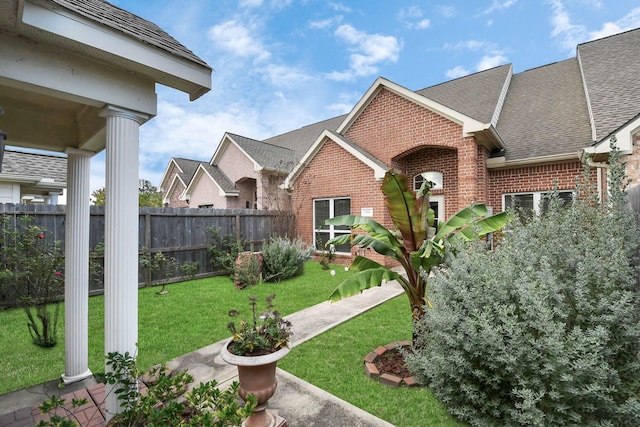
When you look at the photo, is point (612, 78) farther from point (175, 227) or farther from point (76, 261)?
point (175, 227)

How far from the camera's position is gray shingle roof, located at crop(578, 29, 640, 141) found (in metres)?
8.66

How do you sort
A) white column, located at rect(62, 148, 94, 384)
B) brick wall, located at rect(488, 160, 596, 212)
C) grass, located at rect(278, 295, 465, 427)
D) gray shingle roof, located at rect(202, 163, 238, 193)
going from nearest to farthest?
grass, located at rect(278, 295, 465, 427) < white column, located at rect(62, 148, 94, 384) < brick wall, located at rect(488, 160, 596, 212) < gray shingle roof, located at rect(202, 163, 238, 193)

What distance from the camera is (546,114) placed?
437 inches

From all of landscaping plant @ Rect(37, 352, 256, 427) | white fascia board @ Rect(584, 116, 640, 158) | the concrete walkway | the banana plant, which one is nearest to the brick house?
white fascia board @ Rect(584, 116, 640, 158)

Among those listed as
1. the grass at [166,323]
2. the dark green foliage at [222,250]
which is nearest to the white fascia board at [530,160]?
the grass at [166,323]

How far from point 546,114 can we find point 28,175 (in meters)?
19.0

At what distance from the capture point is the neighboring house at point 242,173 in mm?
17422

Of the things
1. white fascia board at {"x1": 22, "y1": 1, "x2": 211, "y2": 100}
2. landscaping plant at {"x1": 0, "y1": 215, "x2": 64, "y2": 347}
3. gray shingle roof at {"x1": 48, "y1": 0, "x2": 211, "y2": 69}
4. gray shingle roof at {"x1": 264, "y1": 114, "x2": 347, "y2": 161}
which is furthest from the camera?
gray shingle roof at {"x1": 264, "y1": 114, "x2": 347, "y2": 161}

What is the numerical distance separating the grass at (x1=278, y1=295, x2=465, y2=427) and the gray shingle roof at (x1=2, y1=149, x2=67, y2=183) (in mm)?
12560

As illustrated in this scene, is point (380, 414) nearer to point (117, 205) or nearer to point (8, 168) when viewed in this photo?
point (117, 205)

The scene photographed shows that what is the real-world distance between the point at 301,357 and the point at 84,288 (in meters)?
2.95

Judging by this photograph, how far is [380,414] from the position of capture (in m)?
3.08

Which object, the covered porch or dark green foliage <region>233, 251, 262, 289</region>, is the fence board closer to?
dark green foliage <region>233, 251, 262, 289</region>

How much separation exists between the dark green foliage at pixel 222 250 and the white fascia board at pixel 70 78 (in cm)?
809
